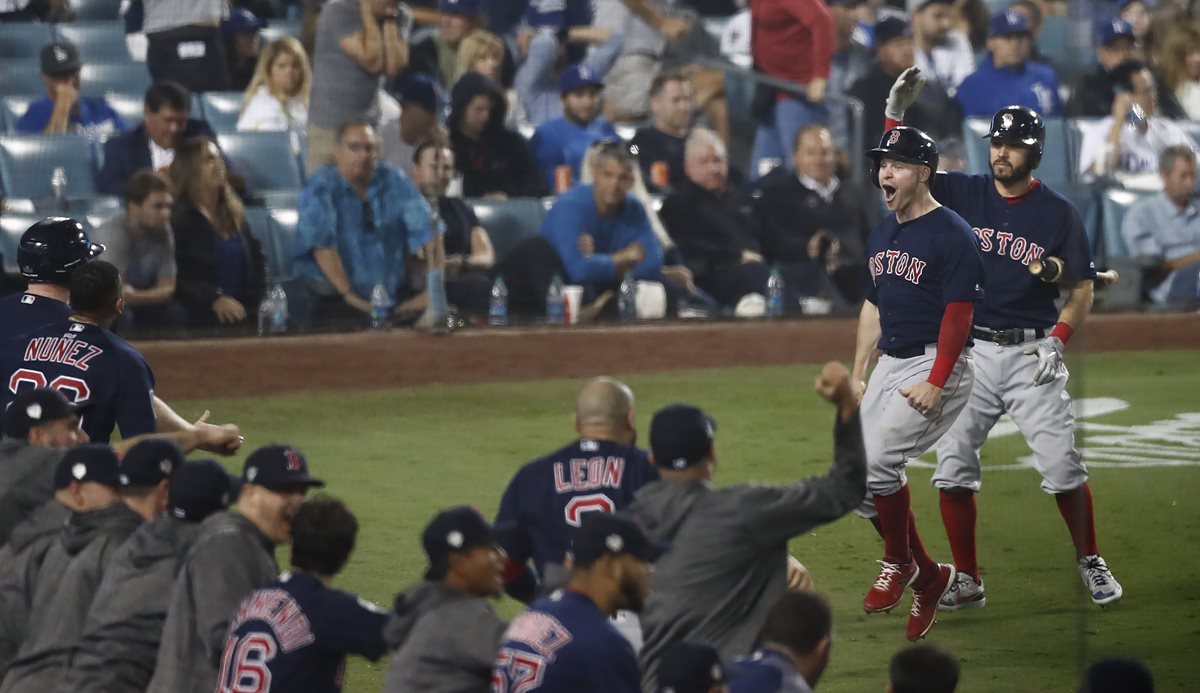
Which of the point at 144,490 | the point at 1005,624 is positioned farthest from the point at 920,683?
the point at 1005,624

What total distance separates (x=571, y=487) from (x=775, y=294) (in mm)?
6831

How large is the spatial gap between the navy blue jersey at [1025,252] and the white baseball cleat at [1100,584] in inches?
36.6

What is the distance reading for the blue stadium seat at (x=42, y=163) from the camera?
418 inches

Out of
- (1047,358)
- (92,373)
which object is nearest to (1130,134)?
(1047,358)

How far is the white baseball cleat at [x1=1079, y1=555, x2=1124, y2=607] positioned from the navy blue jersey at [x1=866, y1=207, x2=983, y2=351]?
1.04 metres

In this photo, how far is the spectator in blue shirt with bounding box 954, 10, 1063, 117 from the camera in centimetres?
1205

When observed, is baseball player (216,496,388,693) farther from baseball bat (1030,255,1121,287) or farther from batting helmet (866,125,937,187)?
baseball bat (1030,255,1121,287)

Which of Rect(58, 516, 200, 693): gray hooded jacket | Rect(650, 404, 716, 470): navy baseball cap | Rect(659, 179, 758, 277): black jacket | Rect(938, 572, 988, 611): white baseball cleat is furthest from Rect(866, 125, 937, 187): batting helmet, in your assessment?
Rect(659, 179, 758, 277): black jacket

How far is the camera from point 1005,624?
6.50 meters

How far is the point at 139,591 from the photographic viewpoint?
4598 millimetres

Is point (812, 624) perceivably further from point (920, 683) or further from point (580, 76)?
point (580, 76)

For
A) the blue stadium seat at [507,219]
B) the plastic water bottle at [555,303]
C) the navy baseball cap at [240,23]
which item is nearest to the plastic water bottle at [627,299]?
the plastic water bottle at [555,303]

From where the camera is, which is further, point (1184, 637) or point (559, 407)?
point (559, 407)

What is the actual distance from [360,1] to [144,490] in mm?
6821
